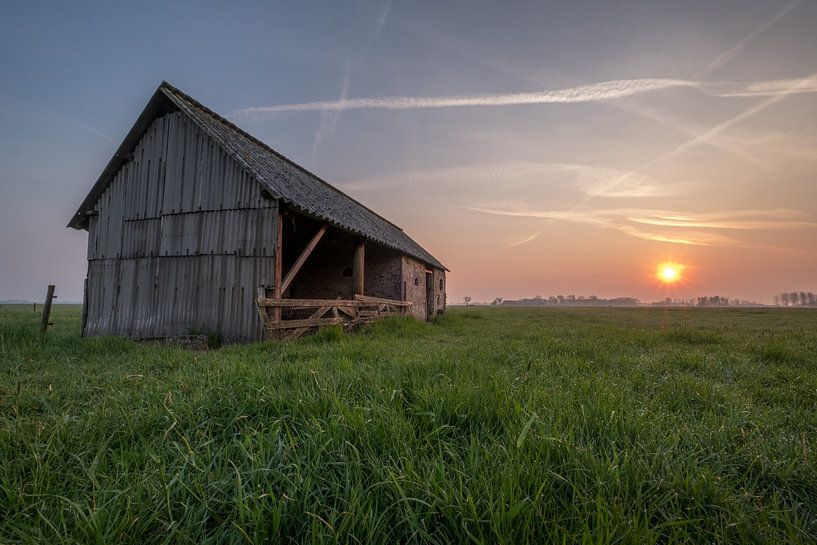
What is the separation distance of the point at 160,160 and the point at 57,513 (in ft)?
36.6

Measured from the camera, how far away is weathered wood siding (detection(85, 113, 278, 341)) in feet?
28.8

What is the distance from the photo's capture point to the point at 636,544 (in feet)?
4.08

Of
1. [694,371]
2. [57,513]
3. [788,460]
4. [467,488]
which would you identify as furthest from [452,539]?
[694,371]

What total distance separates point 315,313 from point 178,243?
437 centimetres

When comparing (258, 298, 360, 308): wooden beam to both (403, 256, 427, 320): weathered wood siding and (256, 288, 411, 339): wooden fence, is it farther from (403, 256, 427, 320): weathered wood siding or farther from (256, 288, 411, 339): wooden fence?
(403, 256, 427, 320): weathered wood siding

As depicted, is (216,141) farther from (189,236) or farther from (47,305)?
(47,305)

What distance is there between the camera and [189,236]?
370 inches

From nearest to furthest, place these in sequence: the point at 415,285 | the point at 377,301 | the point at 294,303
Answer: the point at 294,303 → the point at 377,301 → the point at 415,285

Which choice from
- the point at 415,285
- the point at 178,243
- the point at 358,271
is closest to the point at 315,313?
the point at 358,271

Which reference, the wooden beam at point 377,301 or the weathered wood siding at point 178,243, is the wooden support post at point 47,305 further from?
the wooden beam at point 377,301

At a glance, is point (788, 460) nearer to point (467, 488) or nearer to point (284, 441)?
point (467, 488)

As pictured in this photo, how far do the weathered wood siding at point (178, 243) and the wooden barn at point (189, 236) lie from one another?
0.03 meters

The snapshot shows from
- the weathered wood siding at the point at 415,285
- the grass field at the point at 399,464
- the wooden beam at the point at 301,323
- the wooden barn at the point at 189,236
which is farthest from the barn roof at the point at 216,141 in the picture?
→ the grass field at the point at 399,464

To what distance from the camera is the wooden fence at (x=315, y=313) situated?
27.0 ft
